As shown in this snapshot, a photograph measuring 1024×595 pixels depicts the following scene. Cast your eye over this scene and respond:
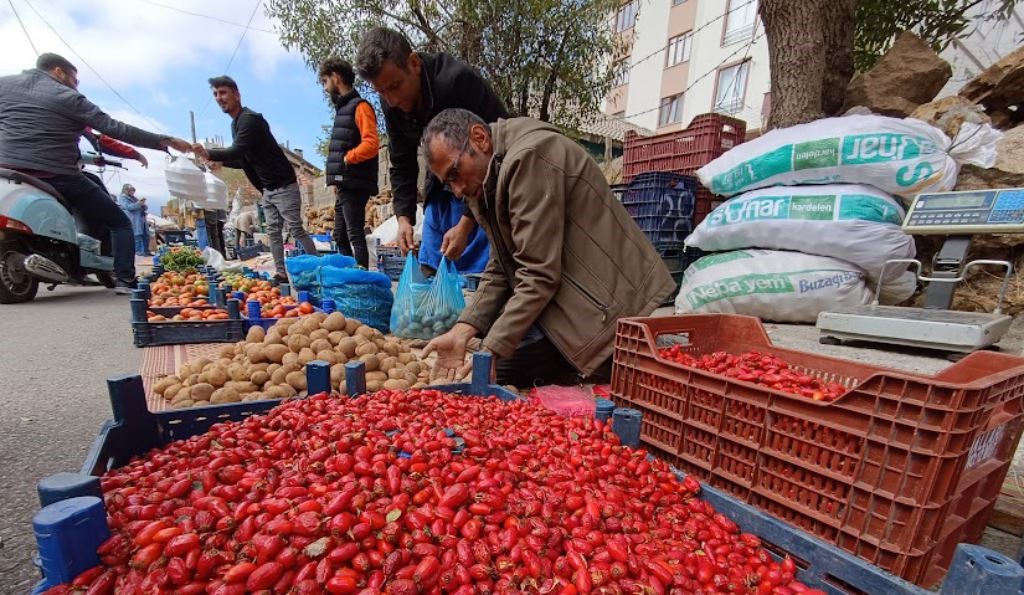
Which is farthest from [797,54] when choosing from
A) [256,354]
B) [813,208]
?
[256,354]

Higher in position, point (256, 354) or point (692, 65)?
point (692, 65)

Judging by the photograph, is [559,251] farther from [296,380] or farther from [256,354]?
[256,354]

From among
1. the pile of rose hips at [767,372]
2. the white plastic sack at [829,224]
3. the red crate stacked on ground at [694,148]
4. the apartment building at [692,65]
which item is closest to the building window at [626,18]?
the apartment building at [692,65]

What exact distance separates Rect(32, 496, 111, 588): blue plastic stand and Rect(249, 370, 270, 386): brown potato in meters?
1.72

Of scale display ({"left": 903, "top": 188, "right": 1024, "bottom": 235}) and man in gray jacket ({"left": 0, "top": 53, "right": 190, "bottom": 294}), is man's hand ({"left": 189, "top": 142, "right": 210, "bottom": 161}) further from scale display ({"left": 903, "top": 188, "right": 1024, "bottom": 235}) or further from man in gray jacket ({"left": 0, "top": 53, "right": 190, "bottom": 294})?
scale display ({"left": 903, "top": 188, "right": 1024, "bottom": 235})

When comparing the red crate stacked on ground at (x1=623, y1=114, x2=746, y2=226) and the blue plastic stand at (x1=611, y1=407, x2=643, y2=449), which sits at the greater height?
the red crate stacked on ground at (x1=623, y1=114, x2=746, y2=226)

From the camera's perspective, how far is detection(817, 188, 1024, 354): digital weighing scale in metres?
2.72

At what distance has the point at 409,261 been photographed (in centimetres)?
382

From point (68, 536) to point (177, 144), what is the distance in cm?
554

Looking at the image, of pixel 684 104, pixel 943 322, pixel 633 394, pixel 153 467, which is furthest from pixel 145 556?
pixel 684 104

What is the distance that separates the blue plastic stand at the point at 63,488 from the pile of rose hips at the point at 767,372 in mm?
1818

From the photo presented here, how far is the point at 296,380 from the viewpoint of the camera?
2604 millimetres

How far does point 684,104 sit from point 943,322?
17.5 metres

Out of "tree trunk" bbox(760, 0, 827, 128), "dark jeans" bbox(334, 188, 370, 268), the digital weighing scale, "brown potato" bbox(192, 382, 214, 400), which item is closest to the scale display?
the digital weighing scale
